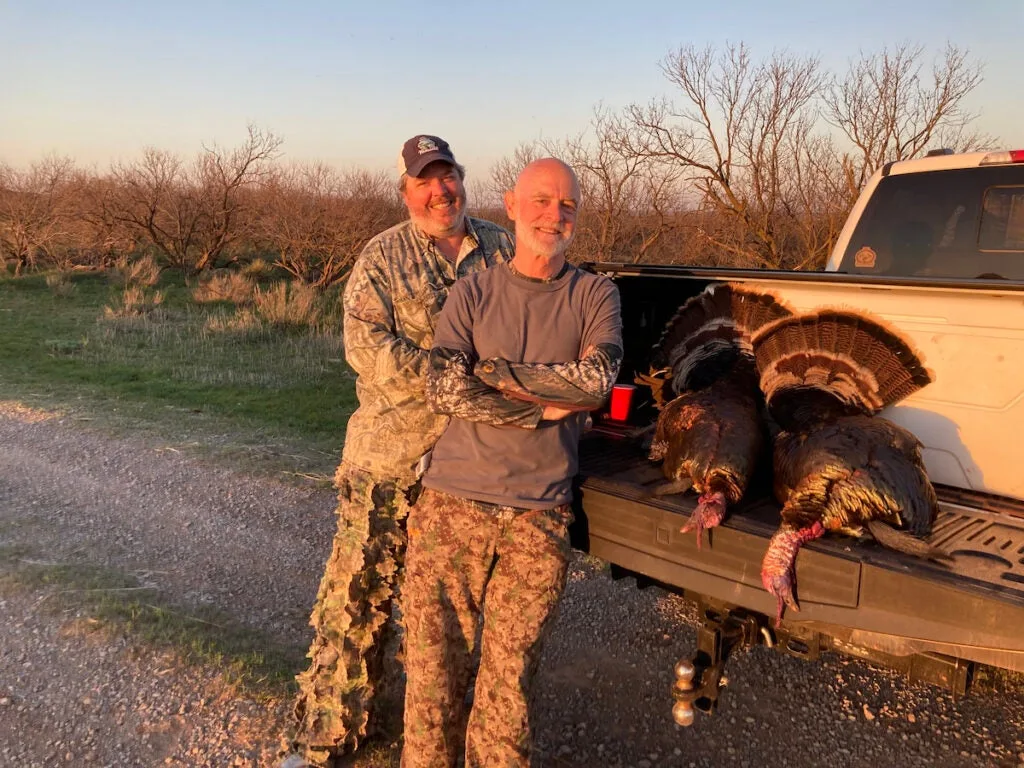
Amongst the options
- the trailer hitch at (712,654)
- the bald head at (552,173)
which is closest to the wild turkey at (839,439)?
the trailer hitch at (712,654)

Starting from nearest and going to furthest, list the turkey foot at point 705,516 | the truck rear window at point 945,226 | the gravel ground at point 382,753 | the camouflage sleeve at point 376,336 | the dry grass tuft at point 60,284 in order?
the turkey foot at point 705,516, the camouflage sleeve at point 376,336, the gravel ground at point 382,753, the truck rear window at point 945,226, the dry grass tuft at point 60,284

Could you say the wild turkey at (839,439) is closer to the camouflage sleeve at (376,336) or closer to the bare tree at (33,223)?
the camouflage sleeve at (376,336)

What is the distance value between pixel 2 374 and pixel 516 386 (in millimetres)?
10865

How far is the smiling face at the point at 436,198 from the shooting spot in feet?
10.5

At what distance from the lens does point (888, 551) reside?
2.69 meters

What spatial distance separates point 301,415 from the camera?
365 inches

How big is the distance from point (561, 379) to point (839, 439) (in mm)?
1175

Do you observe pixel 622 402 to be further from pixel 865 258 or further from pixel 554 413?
pixel 865 258

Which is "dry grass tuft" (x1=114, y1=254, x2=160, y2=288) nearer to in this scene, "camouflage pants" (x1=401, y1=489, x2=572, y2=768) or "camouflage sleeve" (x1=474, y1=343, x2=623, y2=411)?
"camouflage pants" (x1=401, y1=489, x2=572, y2=768)

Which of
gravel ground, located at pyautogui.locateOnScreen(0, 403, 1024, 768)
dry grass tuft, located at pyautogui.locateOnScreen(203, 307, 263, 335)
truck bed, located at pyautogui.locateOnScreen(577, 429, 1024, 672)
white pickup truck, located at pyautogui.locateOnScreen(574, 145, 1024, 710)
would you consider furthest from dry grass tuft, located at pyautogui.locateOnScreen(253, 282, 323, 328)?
truck bed, located at pyautogui.locateOnScreen(577, 429, 1024, 672)

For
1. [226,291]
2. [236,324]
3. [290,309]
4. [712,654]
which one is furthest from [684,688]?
[226,291]

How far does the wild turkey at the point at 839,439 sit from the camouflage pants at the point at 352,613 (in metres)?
1.44

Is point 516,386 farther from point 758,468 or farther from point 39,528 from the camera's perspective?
point 39,528

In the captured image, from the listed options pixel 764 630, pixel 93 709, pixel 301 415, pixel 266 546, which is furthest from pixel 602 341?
pixel 301 415
